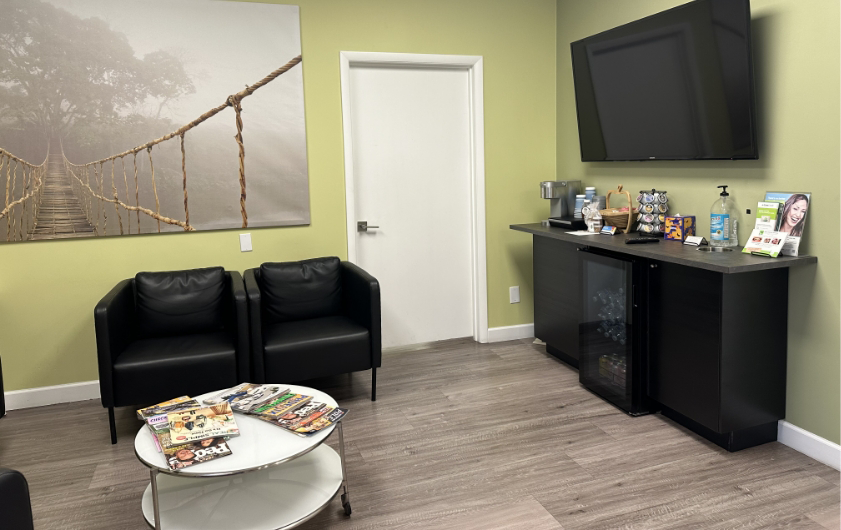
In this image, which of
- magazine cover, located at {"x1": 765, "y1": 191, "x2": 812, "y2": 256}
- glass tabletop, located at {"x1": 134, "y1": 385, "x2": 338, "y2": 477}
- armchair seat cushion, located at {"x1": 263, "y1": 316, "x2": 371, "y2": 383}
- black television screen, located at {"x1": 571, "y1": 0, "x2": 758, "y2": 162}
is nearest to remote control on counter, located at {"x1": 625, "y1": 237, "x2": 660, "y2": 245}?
black television screen, located at {"x1": 571, "y1": 0, "x2": 758, "y2": 162}

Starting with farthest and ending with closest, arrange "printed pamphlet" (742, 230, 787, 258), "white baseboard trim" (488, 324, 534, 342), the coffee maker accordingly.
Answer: "white baseboard trim" (488, 324, 534, 342)
the coffee maker
"printed pamphlet" (742, 230, 787, 258)

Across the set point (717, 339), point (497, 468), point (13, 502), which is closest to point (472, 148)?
point (717, 339)

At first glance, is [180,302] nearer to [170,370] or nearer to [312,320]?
[170,370]

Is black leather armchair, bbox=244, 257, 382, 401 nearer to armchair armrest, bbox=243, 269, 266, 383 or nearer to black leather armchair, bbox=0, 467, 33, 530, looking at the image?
armchair armrest, bbox=243, 269, 266, 383

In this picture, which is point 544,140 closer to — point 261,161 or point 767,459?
point 261,161

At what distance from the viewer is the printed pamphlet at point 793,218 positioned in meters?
2.71

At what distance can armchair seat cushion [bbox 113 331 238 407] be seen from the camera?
309cm

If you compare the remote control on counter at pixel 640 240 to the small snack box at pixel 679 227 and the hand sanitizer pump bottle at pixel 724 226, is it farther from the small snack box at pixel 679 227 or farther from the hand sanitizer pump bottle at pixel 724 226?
the hand sanitizer pump bottle at pixel 724 226

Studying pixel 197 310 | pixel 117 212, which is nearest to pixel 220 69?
pixel 117 212

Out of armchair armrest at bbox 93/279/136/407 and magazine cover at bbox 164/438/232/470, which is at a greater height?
armchair armrest at bbox 93/279/136/407

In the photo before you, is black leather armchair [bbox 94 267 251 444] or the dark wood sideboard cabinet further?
black leather armchair [bbox 94 267 251 444]

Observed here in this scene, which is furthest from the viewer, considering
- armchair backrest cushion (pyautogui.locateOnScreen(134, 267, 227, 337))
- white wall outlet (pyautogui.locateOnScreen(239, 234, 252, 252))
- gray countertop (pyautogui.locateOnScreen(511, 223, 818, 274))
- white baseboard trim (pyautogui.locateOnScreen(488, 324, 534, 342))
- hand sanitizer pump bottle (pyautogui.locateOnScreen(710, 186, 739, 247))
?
white baseboard trim (pyautogui.locateOnScreen(488, 324, 534, 342))

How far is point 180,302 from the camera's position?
3.63m

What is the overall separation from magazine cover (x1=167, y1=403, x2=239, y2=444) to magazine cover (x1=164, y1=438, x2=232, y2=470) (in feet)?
0.10
